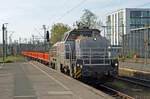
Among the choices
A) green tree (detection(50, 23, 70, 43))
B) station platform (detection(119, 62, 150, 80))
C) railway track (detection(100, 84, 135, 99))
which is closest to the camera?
railway track (detection(100, 84, 135, 99))

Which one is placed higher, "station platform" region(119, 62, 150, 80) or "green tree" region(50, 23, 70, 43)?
"green tree" region(50, 23, 70, 43)

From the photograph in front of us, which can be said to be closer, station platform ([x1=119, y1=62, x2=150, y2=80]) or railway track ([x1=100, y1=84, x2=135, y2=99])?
railway track ([x1=100, y1=84, x2=135, y2=99])

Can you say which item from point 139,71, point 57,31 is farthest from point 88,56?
point 57,31

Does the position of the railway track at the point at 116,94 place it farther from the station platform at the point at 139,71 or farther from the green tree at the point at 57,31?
the green tree at the point at 57,31

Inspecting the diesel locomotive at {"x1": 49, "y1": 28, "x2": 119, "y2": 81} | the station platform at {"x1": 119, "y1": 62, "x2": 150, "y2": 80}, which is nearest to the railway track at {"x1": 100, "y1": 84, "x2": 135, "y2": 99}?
the diesel locomotive at {"x1": 49, "y1": 28, "x2": 119, "y2": 81}

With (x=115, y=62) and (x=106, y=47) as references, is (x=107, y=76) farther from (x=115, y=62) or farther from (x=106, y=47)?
(x=106, y=47)

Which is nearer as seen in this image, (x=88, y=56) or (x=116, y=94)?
(x=116, y=94)

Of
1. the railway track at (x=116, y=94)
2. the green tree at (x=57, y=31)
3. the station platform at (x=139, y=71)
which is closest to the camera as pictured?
the railway track at (x=116, y=94)

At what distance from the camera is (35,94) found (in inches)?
406

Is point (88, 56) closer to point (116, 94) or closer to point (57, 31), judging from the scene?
point (116, 94)

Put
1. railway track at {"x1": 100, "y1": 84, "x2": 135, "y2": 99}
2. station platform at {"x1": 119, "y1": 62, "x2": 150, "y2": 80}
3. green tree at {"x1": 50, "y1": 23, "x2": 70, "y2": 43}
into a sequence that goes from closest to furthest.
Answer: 1. railway track at {"x1": 100, "y1": 84, "x2": 135, "y2": 99}
2. station platform at {"x1": 119, "y1": 62, "x2": 150, "y2": 80}
3. green tree at {"x1": 50, "y1": 23, "x2": 70, "y2": 43}

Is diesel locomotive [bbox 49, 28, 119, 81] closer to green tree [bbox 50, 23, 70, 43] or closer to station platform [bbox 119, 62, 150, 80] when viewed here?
station platform [bbox 119, 62, 150, 80]

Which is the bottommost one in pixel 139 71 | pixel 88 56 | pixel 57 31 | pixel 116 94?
pixel 116 94

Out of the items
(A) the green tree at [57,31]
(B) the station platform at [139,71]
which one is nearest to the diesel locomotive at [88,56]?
(B) the station platform at [139,71]
